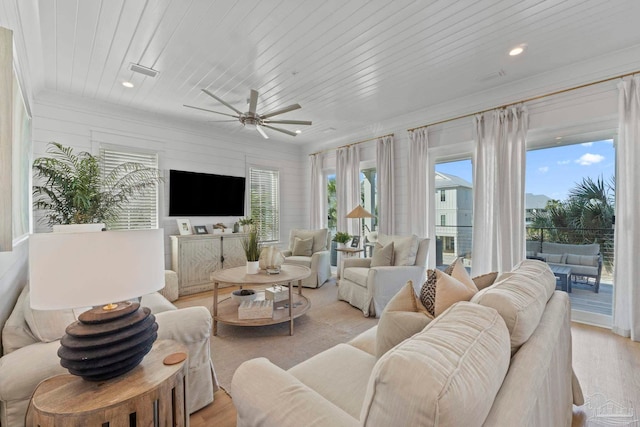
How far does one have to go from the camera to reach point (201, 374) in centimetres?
181

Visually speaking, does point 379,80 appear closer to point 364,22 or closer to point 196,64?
point 364,22

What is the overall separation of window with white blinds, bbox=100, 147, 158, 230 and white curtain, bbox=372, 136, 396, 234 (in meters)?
3.64

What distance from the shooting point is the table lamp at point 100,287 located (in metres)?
0.94

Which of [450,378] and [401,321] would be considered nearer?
[450,378]

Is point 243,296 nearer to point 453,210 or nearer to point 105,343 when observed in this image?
point 105,343

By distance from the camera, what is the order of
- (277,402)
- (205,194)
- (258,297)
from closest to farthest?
(277,402) → (258,297) → (205,194)

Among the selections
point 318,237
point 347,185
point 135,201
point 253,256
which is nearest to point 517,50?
point 347,185

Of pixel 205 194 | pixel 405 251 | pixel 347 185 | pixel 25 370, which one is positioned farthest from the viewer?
pixel 347 185

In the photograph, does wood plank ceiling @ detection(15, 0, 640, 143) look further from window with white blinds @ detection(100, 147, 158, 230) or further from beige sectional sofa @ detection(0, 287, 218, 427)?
beige sectional sofa @ detection(0, 287, 218, 427)

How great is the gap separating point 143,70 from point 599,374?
5.00 metres

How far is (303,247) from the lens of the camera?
4992mm

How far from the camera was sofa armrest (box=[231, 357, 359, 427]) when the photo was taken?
2.87 feet

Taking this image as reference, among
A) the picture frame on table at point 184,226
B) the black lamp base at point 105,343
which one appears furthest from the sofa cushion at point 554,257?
the picture frame on table at point 184,226

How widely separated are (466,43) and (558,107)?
1482mm
